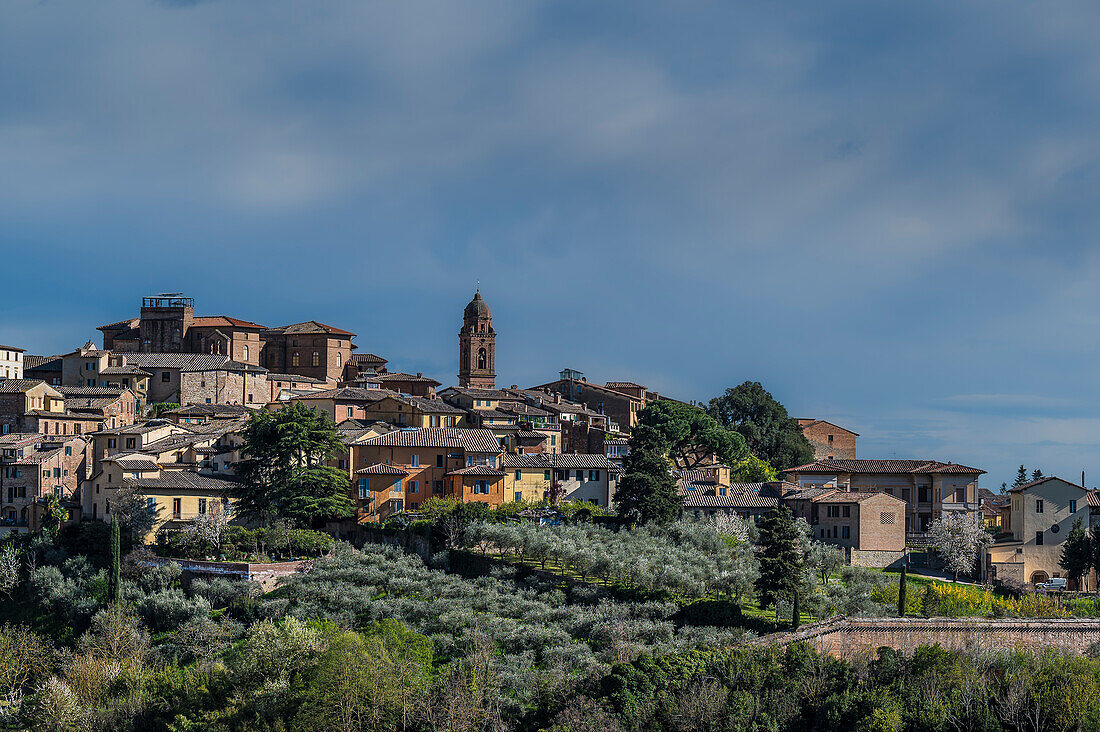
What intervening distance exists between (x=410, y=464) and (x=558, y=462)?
927 centimetres

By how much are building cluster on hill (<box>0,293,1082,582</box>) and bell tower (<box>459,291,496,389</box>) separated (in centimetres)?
1079

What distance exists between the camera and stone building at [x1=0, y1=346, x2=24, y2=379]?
104 metres

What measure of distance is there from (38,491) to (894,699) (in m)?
51.6

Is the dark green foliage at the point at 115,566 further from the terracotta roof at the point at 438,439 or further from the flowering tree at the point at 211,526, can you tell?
the terracotta roof at the point at 438,439

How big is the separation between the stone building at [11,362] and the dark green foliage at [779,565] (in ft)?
244

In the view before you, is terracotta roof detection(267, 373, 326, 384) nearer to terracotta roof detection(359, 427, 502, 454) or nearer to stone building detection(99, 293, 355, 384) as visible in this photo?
stone building detection(99, 293, 355, 384)

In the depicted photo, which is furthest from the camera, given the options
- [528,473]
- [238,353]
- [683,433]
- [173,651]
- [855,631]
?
[238,353]

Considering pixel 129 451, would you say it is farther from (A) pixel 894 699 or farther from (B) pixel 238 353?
(A) pixel 894 699

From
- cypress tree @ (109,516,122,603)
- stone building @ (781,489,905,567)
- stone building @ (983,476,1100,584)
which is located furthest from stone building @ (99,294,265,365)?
stone building @ (983,476,1100,584)

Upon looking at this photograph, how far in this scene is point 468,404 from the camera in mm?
93062

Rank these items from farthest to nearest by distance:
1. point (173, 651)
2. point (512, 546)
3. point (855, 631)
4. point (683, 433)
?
point (683, 433), point (512, 546), point (173, 651), point (855, 631)

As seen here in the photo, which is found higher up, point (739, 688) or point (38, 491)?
point (38, 491)

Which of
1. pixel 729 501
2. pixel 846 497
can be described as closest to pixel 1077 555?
pixel 846 497

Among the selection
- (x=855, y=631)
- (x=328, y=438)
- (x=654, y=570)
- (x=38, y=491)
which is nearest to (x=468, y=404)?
(x=328, y=438)
